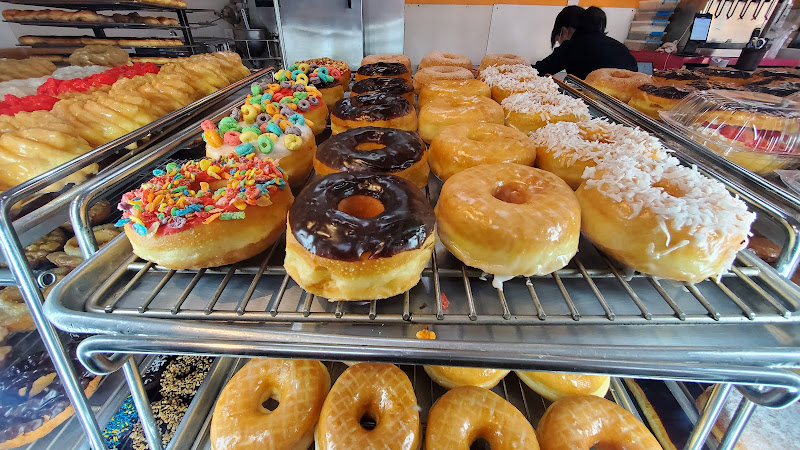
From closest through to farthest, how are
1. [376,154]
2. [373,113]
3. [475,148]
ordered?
[376,154], [475,148], [373,113]

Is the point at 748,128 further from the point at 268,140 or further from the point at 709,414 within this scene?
the point at 268,140

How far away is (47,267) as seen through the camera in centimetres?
218

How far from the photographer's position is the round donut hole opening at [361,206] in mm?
1396

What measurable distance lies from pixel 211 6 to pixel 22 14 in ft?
11.7

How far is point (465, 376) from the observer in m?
1.75

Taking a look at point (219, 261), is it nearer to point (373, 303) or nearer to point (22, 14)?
point (373, 303)

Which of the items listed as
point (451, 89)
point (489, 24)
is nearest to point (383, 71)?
point (451, 89)

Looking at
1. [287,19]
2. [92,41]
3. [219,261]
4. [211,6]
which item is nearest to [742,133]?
[219,261]

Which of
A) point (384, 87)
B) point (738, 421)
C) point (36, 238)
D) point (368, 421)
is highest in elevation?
point (384, 87)

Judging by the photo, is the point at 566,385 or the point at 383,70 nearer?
the point at 566,385

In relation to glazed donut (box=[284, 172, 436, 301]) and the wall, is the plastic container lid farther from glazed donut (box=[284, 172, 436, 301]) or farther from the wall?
the wall

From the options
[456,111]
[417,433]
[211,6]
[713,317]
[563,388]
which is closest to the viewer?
[713,317]

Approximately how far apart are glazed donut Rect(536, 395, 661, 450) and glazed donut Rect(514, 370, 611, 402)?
131 mm

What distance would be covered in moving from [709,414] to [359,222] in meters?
1.68
